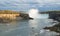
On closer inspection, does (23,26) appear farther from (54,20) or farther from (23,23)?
(54,20)

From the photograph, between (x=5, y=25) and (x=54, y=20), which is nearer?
(x=54, y=20)

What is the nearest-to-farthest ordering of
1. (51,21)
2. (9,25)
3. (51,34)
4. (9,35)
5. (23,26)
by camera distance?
(51,34) → (9,35) → (51,21) → (23,26) → (9,25)

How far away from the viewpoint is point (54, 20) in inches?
221

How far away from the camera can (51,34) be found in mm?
4250

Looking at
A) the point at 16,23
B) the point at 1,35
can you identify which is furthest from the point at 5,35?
the point at 16,23

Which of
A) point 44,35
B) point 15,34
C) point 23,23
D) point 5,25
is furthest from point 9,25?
point 44,35

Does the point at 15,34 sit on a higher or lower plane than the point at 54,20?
lower

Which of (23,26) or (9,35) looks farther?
(23,26)

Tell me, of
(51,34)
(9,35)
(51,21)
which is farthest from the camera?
(51,21)

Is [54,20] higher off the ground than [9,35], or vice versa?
[54,20]

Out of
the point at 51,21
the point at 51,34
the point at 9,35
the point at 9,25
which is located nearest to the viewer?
the point at 51,34

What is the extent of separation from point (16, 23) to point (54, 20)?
1.92 metres

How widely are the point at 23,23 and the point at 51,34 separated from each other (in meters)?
3.00

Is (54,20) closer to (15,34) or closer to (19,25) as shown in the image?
(15,34)
